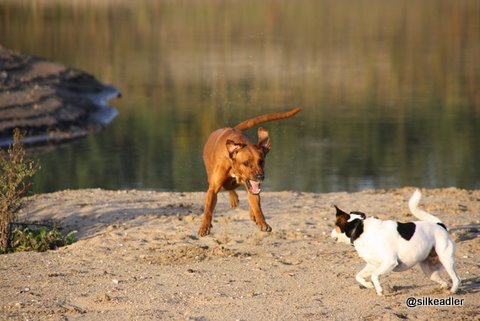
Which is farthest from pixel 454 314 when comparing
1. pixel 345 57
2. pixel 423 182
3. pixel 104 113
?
pixel 345 57

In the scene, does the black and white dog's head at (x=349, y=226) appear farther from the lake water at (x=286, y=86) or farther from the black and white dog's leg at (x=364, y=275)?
the lake water at (x=286, y=86)

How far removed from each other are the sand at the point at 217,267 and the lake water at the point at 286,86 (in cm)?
431

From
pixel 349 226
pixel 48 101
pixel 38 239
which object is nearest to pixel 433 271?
pixel 349 226

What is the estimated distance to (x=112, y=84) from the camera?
33156 mm

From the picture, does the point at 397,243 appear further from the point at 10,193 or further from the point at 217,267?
the point at 10,193

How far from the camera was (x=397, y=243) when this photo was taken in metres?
9.05

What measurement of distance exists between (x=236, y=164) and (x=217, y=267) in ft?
3.37

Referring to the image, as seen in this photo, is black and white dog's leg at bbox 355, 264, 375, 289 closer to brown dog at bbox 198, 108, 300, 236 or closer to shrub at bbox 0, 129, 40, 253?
brown dog at bbox 198, 108, 300, 236

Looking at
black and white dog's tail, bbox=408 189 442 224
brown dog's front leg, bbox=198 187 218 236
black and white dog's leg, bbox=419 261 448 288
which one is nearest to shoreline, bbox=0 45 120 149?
brown dog's front leg, bbox=198 187 218 236

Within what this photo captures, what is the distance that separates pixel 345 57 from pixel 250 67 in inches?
158

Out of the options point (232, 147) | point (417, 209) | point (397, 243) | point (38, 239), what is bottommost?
point (38, 239)

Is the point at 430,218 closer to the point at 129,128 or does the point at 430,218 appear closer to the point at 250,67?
the point at 129,128

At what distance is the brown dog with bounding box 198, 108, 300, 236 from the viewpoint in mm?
10281

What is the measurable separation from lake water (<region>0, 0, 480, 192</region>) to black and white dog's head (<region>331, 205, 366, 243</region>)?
8.34 meters
